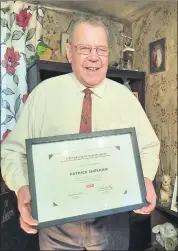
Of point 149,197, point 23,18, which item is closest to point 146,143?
point 149,197

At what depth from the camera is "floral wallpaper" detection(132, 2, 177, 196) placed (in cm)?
71

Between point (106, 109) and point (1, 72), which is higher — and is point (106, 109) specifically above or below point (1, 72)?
below

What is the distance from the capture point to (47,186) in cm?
58

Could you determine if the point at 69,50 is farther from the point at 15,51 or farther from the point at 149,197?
the point at 149,197

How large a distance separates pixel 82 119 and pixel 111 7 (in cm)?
36

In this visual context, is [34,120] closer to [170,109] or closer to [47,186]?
[47,186]

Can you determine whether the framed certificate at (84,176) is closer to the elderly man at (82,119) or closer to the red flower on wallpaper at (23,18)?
the elderly man at (82,119)

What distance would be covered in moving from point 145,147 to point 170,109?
0.14 m

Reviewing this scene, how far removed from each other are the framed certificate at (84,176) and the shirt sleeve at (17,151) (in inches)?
2.4

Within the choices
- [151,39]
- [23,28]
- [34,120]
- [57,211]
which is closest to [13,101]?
[34,120]

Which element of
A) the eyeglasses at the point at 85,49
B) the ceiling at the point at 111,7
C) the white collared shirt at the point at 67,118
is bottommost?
the white collared shirt at the point at 67,118

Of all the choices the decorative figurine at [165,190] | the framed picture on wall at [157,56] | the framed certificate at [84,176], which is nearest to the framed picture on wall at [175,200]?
the decorative figurine at [165,190]

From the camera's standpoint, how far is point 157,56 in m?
0.71

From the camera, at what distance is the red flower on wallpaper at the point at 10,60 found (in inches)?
26.0
